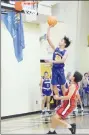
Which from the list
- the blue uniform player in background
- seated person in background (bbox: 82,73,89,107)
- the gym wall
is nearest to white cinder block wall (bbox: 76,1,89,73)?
seated person in background (bbox: 82,73,89,107)

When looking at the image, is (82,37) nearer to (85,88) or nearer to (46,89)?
(85,88)

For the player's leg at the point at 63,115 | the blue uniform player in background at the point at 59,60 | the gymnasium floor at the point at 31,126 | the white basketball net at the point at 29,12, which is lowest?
the gymnasium floor at the point at 31,126

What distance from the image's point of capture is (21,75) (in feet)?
21.8

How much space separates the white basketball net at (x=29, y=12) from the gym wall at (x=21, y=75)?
291 mm

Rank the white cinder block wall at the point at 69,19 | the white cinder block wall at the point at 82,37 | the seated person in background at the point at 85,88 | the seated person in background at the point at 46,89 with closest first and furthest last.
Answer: the seated person in background at the point at 46,89, the seated person in background at the point at 85,88, the white cinder block wall at the point at 69,19, the white cinder block wall at the point at 82,37

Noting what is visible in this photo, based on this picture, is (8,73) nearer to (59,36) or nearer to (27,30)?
(27,30)

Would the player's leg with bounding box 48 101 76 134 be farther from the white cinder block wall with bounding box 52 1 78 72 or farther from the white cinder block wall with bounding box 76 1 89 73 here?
the white cinder block wall with bounding box 76 1 89 73

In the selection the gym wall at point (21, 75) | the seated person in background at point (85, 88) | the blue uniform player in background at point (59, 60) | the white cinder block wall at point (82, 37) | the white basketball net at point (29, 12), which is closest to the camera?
the blue uniform player in background at point (59, 60)

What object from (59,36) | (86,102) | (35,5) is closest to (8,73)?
(35,5)

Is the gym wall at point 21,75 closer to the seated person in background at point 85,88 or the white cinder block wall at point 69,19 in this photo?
the white cinder block wall at point 69,19

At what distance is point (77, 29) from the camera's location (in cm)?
862

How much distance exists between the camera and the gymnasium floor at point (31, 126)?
15.4 feet

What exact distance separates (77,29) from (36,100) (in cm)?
282

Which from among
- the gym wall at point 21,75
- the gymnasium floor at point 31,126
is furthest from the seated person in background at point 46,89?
the gymnasium floor at point 31,126
